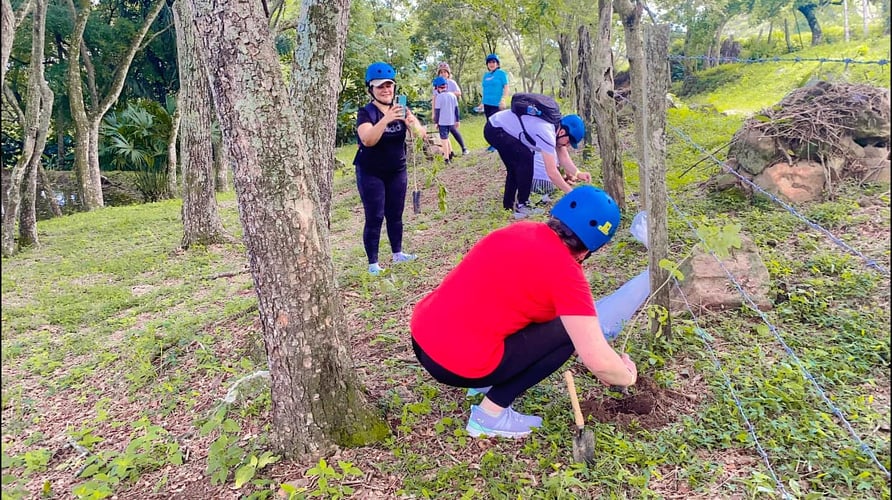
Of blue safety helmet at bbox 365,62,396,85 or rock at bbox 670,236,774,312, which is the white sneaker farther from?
rock at bbox 670,236,774,312

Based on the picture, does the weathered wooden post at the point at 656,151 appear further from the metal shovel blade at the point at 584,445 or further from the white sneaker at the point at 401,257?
the white sneaker at the point at 401,257

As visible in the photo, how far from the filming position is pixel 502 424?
2.61m

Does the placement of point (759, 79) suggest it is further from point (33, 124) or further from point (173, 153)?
point (33, 124)

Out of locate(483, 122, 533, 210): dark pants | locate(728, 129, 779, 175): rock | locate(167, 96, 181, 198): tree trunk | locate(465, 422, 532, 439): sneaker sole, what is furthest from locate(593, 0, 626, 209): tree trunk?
locate(167, 96, 181, 198): tree trunk

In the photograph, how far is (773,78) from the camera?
561 inches

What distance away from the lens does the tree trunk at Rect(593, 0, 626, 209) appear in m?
4.77

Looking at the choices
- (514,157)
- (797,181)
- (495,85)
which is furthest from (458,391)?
(495,85)

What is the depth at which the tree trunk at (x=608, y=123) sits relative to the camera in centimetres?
477

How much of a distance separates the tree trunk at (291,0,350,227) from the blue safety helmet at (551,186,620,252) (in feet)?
4.92

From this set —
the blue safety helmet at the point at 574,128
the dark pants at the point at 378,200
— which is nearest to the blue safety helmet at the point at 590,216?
the dark pants at the point at 378,200

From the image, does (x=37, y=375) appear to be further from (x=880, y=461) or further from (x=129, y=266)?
(x=880, y=461)

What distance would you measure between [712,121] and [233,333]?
7201 millimetres

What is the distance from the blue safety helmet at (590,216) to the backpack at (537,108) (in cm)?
282

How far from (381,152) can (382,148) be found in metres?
0.03
